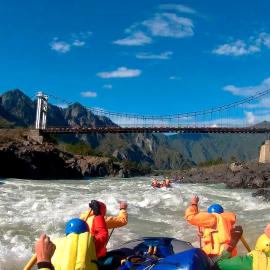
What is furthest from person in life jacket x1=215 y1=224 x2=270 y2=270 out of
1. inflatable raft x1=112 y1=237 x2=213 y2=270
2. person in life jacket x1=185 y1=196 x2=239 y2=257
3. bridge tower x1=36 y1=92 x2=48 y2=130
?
bridge tower x1=36 y1=92 x2=48 y2=130

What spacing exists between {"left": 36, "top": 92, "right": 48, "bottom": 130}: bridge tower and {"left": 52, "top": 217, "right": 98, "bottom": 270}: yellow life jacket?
212 feet

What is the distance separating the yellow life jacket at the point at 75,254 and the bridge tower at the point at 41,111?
64479 mm

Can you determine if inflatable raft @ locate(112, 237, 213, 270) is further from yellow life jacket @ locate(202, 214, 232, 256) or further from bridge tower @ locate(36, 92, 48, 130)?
bridge tower @ locate(36, 92, 48, 130)

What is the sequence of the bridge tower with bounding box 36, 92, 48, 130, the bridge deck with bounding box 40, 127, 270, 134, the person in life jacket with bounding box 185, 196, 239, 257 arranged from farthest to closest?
the bridge tower with bounding box 36, 92, 48, 130 → the bridge deck with bounding box 40, 127, 270, 134 → the person in life jacket with bounding box 185, 196, 239, 257

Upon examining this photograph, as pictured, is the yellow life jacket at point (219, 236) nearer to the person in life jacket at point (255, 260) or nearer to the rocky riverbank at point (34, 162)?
the person in life jacket at point (255, 260)

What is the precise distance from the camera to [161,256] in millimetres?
5875

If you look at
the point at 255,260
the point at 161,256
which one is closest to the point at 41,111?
the point at 161,256

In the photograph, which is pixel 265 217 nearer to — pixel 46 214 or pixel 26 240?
pixel 46 214

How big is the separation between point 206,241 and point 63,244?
2193mm

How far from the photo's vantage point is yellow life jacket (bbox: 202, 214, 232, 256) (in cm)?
548

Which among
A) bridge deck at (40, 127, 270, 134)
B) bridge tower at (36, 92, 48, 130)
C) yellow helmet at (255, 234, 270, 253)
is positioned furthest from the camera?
bridge tower at (36, 92, 48, 130)

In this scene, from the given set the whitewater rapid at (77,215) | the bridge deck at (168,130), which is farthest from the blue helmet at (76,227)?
the bridge deck at (168,130)

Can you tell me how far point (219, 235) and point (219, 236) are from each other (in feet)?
0.04

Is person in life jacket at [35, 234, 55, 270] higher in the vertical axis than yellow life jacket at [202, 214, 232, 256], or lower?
higher
